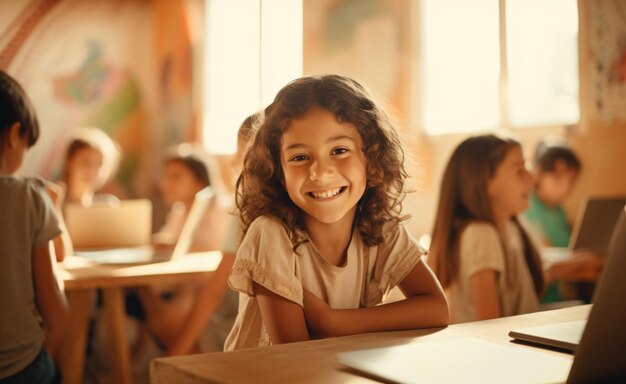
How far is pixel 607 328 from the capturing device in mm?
754

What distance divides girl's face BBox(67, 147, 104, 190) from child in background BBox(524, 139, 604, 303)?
8.84 feet

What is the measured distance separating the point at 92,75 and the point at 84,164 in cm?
335

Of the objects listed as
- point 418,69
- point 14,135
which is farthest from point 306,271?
point 418,69

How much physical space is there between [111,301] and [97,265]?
16cm

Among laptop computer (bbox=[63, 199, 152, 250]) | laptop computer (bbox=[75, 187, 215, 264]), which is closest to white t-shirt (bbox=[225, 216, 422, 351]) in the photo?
laptop computer (bbox=[75, 187, 215, 264])

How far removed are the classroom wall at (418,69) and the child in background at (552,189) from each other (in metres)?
0.17

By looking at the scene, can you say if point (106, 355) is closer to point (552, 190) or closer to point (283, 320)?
point (552, 190)

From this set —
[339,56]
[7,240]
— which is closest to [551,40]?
[339,56]

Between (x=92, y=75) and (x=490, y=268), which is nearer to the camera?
(x=490, y=268)

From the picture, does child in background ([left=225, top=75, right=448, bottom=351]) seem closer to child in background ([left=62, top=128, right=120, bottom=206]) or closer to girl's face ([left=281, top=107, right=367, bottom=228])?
girl's face ([left=281, top=107, right=367, bottom=228])

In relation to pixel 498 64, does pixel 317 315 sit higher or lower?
lower

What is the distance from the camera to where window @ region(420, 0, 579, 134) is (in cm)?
446

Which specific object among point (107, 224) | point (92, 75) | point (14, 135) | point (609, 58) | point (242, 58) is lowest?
point (107, 224)

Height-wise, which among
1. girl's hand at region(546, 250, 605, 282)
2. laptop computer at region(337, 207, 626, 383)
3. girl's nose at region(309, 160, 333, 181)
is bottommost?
girl's hand at region(546, 250, 605, 282)
